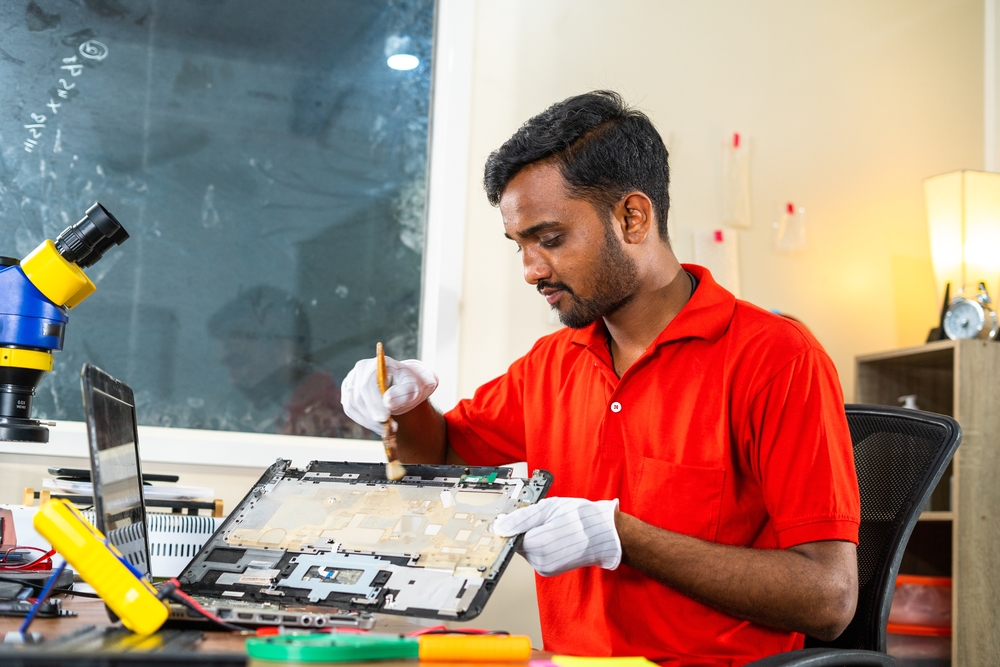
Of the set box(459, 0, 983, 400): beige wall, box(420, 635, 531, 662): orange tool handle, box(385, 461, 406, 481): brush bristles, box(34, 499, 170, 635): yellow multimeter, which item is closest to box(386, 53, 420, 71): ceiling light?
box(459, 0, 983, 400): beige wall

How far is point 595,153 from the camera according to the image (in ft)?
4.64

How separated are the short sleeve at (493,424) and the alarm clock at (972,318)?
4.30 feet

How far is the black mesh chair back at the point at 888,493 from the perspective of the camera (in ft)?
4.02

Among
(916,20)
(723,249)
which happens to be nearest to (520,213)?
(723,249)

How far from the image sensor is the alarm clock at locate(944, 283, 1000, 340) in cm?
224

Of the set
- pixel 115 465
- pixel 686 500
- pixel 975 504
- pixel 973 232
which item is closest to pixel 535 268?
pixel 686 500

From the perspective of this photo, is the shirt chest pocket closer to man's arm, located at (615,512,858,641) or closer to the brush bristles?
man's arm, located at (615,512,858,641)

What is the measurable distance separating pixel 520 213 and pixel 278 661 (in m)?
0.88

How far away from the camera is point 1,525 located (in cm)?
133

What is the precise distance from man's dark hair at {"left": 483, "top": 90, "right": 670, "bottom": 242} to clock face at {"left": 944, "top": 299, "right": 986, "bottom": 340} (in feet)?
4.03

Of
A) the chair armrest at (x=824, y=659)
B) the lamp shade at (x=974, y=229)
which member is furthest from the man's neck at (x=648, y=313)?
the lamp shade at (x=974, y=229)

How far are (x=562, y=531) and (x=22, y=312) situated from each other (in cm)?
77

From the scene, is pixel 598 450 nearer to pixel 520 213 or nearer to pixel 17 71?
pixel 520 213

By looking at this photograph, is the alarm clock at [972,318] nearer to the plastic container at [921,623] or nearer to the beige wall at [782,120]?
the beige wall at [782,120]
